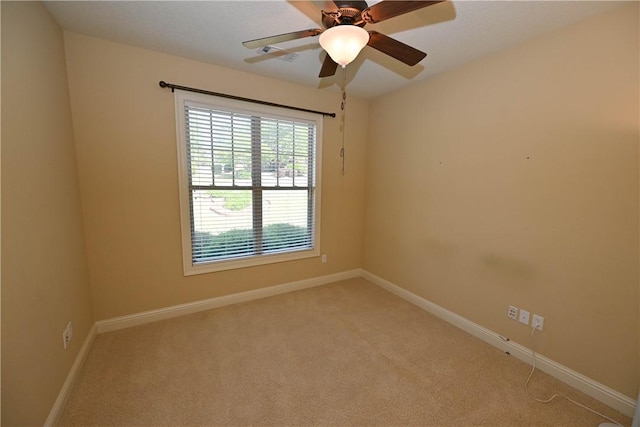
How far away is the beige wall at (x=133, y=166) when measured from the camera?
2039 mm

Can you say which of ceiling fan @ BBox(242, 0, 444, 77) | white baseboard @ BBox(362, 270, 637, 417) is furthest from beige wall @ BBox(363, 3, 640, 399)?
ceiling fan @ BBox(242, 0, 444, 77)

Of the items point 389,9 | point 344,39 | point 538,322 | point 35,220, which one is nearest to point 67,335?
point 35,220

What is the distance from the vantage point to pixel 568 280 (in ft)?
5.80

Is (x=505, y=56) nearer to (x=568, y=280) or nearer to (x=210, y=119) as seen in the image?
(x=568, y=280)

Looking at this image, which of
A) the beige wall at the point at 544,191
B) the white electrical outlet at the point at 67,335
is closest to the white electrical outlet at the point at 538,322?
the beige wall at the point at 544,191

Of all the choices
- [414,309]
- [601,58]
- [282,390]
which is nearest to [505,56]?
[601,58]

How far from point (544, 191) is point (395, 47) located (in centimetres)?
149

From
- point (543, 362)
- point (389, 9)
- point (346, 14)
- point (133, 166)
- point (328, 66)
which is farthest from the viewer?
point (133, 166)

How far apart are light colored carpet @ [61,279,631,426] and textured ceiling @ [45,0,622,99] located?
2400 millimetres

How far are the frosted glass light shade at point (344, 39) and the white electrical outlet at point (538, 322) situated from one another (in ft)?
7.44

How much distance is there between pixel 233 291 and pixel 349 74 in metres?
2.61

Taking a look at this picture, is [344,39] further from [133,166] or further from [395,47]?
[133,166]

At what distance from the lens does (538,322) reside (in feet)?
6.30

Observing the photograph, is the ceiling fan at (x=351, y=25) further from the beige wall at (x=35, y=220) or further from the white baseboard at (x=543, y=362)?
the white baseboard at (x=543, y=362)
